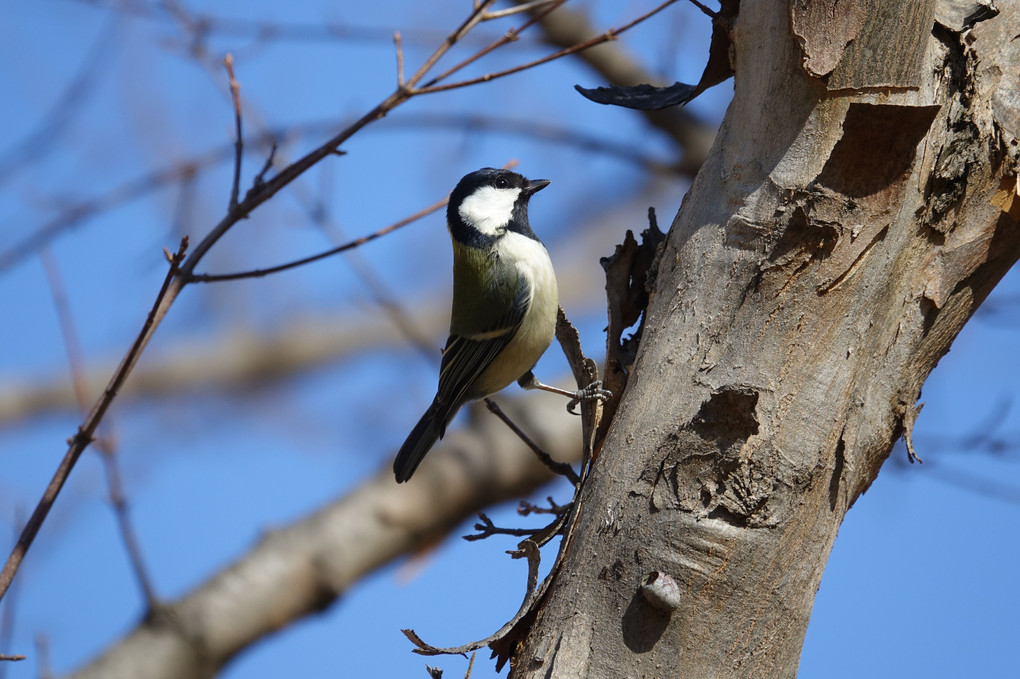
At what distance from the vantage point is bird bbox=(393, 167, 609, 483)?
121 inches

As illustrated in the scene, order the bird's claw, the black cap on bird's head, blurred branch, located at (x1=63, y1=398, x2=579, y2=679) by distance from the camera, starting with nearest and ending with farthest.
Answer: the bird's claw → the black cap on bird's head → blurred branch, located at (x1=63, y1=398, x2=579, y2=679)

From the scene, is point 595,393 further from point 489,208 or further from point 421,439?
point 489,208

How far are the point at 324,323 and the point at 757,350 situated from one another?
23.8 feet

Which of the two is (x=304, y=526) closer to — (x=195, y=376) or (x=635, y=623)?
(x=635, y=623)

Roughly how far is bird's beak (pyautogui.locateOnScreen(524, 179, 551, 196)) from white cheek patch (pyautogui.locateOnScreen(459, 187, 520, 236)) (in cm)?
4

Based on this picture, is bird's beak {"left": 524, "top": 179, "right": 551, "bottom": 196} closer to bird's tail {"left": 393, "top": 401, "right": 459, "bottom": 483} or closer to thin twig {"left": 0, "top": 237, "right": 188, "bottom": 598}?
bird's tail {"left": 393, "top": 401, "right": 459, "bottom": 483}

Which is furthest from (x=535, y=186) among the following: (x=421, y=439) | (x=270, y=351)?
(x=270, y=351)

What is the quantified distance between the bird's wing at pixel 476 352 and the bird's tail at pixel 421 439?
0.05m

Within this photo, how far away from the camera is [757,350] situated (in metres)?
1.62

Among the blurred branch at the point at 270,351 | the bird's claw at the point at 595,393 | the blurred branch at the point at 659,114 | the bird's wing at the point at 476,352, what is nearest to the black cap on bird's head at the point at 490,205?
the bird's wing at the point at 476,352

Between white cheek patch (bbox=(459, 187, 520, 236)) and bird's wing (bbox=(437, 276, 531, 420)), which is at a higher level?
white cheek patch (bbox=(459, 187, 520, 236))

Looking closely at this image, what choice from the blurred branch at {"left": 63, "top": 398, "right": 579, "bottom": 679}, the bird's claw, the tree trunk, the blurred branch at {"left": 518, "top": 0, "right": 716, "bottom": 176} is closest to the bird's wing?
the bird's claw

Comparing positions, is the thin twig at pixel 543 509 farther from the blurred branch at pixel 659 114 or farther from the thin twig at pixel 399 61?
the blurred branch at pixel 659 114

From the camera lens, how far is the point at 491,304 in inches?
125
